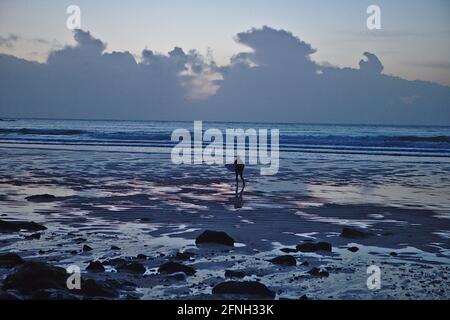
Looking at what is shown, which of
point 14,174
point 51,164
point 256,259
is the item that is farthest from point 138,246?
point 51,164

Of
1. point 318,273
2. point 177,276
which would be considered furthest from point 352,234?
point 177,276

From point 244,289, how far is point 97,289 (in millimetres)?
1733

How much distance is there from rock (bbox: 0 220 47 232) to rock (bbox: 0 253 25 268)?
2.01 metres

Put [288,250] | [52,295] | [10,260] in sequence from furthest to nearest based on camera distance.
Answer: [288,250], [10,260], [52,295]

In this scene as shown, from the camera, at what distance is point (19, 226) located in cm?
880

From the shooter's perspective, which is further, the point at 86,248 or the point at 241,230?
the point at 241,230

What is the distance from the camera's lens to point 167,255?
23.9 ft

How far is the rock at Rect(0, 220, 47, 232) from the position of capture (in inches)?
343

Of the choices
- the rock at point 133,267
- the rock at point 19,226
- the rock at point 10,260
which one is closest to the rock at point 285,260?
the rock at point 133,267

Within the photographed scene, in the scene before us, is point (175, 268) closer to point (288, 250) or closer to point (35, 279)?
point (35, 279)

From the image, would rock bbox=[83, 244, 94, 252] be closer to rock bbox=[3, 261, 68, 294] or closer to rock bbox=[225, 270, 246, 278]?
rock bbox=[3, 261, 68, 294]

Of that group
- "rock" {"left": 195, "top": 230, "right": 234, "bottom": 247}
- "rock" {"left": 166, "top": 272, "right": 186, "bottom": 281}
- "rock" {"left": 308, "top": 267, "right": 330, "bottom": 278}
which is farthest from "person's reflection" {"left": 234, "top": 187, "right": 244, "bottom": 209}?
"rock" {"left": 166, "top": 272, "right": 186, "bottom": 281}

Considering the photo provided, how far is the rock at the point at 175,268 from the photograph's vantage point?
20.9 feet

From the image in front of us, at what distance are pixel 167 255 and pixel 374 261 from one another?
3.12 m
